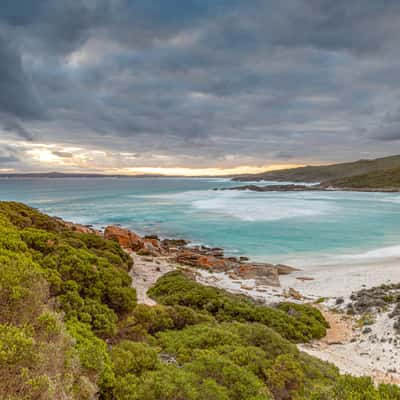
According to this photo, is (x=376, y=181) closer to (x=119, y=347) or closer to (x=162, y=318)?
(x=162, y=318)

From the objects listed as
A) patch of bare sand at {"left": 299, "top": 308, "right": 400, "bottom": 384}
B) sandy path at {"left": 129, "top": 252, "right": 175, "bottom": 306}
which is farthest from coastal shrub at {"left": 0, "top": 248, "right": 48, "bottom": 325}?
patch of bare sand at {"left": 299, "top": 308, "right": 400, "bottom": 384}

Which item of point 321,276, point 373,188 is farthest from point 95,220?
point 373,188

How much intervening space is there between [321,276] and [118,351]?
48.5ft

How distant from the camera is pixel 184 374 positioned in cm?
450

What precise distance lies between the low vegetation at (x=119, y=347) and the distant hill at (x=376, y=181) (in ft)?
325

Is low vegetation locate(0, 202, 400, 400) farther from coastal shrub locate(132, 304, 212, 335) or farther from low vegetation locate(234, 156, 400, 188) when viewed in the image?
low vegetation locate(234, 156, 400, 188)

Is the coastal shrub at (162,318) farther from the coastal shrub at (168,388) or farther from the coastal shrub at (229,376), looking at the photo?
the coastal shrub at (168,388)

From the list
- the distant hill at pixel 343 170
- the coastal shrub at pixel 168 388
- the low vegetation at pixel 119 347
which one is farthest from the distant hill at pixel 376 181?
the coastal shrub at pixel 168 388

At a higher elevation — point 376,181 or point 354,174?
point 354,174

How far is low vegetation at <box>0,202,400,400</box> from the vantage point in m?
3.16

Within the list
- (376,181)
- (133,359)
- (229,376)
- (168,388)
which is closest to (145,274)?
(133,359)

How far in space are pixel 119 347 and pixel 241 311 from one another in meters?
5.37

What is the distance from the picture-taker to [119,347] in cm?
509

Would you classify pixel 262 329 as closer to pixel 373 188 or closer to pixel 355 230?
pixel 355 230
